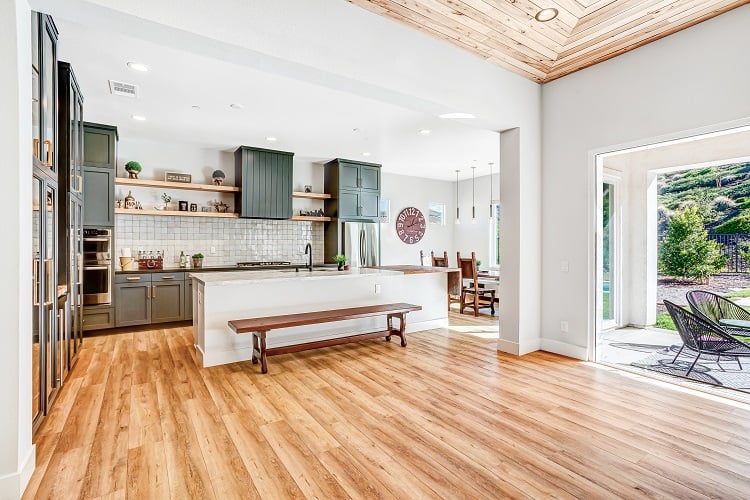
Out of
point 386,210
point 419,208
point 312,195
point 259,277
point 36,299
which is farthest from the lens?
point 419,208

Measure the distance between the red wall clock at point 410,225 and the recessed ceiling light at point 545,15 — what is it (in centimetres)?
581

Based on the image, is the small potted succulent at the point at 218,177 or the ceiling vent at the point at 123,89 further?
the small potted succulent at the point at 218,177

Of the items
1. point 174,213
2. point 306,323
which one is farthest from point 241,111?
point 306,323

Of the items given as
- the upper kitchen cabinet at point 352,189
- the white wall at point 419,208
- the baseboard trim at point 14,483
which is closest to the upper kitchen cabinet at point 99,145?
the upper kitchen cabinet at point 352,189

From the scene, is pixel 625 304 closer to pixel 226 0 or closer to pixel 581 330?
pixel 581 330

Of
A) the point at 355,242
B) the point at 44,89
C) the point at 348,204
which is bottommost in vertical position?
the point at 355,242

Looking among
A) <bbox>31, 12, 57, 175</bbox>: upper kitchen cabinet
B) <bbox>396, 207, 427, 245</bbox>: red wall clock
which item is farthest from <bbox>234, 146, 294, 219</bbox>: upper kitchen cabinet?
<bbox>31, 12, 57, 175</bbox>: upper kitchen cabinet

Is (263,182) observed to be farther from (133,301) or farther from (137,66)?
(137,66)

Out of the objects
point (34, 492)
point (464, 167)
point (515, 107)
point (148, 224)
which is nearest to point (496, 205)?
point (464, 167)

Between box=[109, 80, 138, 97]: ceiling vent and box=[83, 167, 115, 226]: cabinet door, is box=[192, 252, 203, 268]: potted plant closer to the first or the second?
box=[83, 167, 115, 226]: cabinet door

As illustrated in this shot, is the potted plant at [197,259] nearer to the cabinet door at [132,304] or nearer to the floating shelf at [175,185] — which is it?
the cabinet door at [132,304]

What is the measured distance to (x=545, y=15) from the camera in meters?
3.08

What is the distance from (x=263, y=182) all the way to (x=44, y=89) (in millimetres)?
3928

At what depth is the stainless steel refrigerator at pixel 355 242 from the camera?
7180 mm
